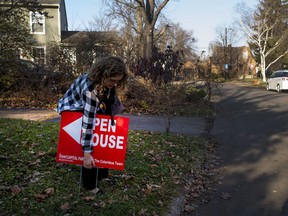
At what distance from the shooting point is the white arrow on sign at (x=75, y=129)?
4.01 m

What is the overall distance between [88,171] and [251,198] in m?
2.43

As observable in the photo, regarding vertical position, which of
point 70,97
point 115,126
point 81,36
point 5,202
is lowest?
point 5,202

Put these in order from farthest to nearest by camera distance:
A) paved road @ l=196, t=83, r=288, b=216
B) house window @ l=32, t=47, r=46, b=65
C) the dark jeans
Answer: house window @ l=32, t=47, r=46, b=65 → paved road @ l=196, t=83, r=288, b=216 → the dark jeans

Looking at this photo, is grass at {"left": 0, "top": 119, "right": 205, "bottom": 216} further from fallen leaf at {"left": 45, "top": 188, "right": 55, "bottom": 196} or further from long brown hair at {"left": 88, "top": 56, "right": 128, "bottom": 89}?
long brown hair at {"left": 88, "top": 56, "right": 128, "bottom": 89}

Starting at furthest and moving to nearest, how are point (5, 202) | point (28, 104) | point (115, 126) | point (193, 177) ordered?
point (28, 104)
point (193, 177)
point (115, 126)
point (5, 202)

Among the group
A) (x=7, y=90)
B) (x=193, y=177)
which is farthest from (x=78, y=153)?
(x=7, y=90)

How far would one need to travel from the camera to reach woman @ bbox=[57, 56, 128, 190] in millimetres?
3668

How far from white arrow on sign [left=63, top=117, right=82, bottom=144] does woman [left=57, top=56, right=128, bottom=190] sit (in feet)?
0.46

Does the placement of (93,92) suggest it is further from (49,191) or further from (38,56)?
(38,56)

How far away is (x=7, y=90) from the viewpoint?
52.2 feet

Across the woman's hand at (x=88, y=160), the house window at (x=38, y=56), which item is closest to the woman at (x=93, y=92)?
the woman's hand at (x=88, y=160)

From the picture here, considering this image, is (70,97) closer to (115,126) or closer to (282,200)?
(115,126)

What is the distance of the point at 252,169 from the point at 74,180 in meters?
3.51

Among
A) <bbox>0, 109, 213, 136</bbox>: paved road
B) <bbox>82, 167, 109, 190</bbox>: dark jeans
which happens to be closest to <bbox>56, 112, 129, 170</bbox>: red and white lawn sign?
<bbox>82, 167, 109, 190</bbox>: dark jeans
